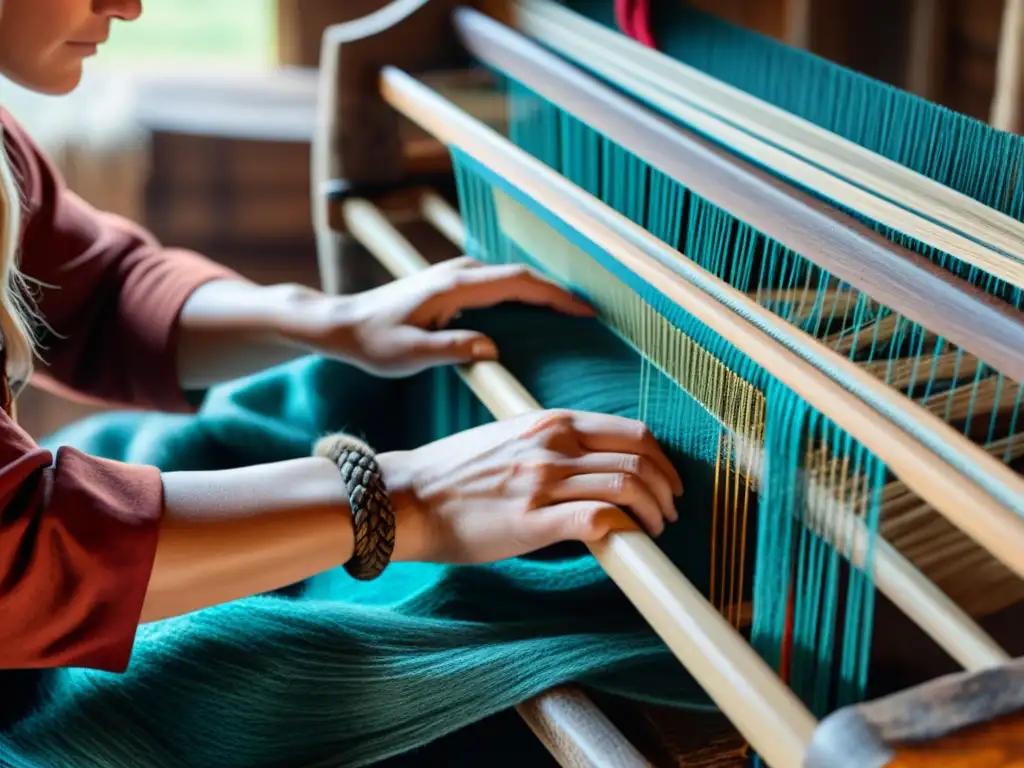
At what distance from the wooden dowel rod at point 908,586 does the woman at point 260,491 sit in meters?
0.11

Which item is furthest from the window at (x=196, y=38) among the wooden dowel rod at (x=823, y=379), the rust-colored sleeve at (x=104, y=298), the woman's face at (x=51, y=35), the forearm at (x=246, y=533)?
the forearm at (x=246, y=533)

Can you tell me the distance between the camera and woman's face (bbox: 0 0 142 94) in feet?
2.61

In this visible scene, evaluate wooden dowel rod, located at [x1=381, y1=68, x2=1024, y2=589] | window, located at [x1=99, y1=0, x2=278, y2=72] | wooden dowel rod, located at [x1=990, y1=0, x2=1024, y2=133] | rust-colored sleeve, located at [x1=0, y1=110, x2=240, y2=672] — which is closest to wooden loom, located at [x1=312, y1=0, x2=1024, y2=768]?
wooden dowel rod, located at [x1=381, y1=68, x2=1024, y2=589]

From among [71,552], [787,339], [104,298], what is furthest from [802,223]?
[104,298]

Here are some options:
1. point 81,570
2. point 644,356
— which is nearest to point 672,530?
point 644,356

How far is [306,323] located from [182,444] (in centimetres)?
A: 14

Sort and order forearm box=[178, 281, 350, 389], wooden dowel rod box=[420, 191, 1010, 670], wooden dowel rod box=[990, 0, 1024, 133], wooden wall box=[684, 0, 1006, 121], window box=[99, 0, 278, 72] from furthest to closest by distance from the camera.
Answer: window box=[99, 0, 278, 72] → wooden wall box=[684, 0, 1006, 121] → wooden dowel rod box=[990, 0, 1024, 133] → forearm box=[178, 281, 350, 389] → wooden dowel rod box=[420, 191, 1010, 670]

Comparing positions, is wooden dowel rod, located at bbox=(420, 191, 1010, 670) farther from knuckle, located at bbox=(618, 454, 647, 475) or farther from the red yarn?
the red yarn

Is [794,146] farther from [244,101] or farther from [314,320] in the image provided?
[244,101]

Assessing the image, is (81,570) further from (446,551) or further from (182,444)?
(182,444)

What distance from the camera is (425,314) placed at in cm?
96

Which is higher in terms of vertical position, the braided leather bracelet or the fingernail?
the fingernail

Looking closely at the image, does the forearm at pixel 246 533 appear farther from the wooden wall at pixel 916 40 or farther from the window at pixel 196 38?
the window at pixel 196 38

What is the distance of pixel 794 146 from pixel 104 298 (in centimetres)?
62
